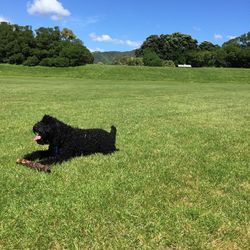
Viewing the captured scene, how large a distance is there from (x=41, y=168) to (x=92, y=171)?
0.80m

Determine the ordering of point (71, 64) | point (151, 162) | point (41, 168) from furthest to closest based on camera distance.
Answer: point (71, 64) < point (151, 162) < point (41, 168)

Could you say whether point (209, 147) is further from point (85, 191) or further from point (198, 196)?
point (85, 191)

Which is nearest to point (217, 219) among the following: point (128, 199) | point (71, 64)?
point (128, 199)

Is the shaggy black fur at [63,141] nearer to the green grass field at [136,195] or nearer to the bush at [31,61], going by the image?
the green grass field at [136,195]

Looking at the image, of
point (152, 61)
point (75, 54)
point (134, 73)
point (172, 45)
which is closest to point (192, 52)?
point (172, 45)

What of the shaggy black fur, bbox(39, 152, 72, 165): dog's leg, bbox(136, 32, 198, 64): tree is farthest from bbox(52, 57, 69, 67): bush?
bbox(39, 152, 72, 165): dog's leg

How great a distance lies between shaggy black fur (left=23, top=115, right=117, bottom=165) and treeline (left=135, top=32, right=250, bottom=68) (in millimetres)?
76309

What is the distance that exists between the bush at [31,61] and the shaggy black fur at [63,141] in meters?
68.7

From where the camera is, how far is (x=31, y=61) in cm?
7388

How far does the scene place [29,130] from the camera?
10516 mm

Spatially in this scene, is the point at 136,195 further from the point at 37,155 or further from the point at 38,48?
the point at 38,48

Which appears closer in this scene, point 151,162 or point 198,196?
point 198,196

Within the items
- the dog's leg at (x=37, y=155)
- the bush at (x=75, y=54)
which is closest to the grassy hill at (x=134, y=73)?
the bush at (x=75, y=54)

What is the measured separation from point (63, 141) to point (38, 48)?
74265 millimetres
